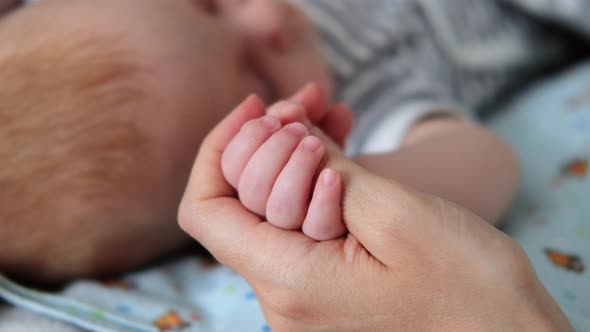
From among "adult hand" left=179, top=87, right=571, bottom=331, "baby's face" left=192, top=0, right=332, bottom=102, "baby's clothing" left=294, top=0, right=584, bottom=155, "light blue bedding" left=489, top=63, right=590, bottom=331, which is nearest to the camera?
"adult hand" left=179, top=87, right=571, bottom=331

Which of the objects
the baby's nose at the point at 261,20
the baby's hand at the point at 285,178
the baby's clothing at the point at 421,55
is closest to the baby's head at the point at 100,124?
the baby's nose at the point at 261,20

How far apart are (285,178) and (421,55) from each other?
0.76m

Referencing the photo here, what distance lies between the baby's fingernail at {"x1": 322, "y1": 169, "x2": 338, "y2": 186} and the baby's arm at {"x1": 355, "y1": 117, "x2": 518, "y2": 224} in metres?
0.19

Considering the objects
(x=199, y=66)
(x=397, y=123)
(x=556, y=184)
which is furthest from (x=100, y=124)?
(x=556, y=184)

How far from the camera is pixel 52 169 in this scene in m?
0.64

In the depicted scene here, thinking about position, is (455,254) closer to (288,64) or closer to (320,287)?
(320,287)

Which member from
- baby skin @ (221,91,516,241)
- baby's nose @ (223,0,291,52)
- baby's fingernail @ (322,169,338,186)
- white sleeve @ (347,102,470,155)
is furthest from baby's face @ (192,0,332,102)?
baby's fingernail @ (322,169,338,186)

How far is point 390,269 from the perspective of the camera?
441mm

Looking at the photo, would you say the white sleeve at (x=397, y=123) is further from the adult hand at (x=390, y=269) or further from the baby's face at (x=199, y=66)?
the adult hand at (x=390, y=269)

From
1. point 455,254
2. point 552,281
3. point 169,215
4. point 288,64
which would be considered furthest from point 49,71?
point 552,281

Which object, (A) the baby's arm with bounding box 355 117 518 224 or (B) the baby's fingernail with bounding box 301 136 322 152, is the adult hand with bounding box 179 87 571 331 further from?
(A) the baby's arm with bounding box 355 117 518 224

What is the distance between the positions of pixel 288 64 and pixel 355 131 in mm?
Answer: 195

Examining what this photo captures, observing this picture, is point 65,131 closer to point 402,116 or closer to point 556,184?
point 402,116

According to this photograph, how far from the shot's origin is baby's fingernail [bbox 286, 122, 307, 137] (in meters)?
0.49
